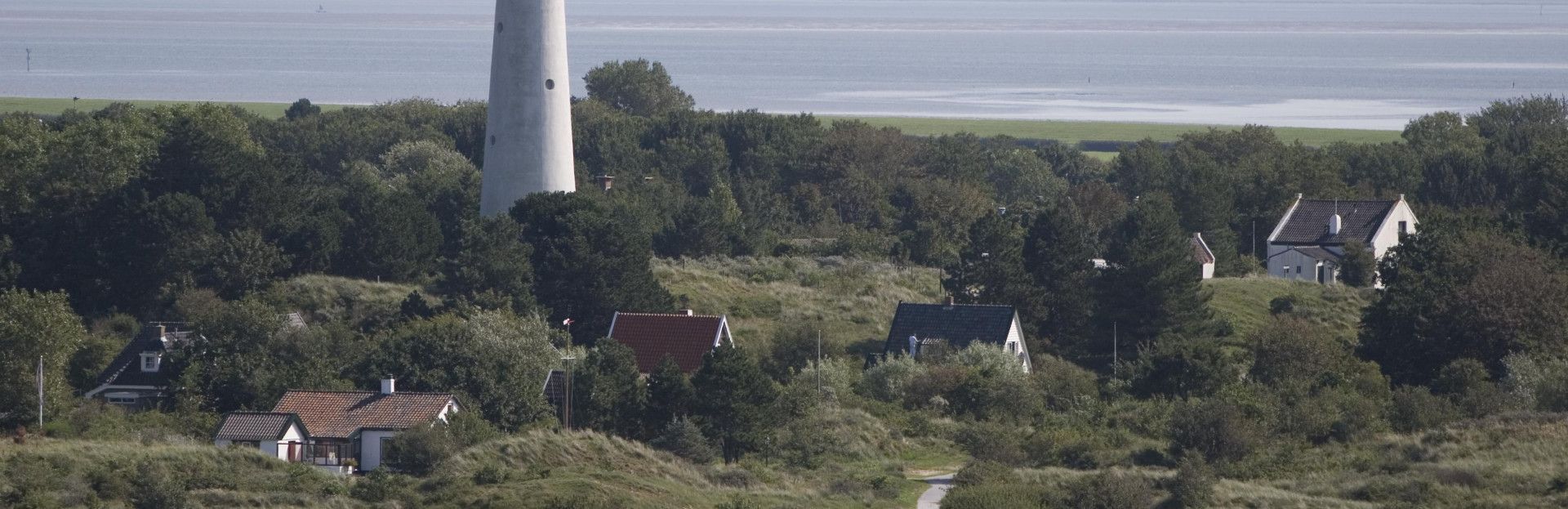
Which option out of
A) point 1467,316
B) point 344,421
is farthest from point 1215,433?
point 344,421

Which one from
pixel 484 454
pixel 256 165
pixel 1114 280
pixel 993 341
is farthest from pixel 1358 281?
pixel 484 454

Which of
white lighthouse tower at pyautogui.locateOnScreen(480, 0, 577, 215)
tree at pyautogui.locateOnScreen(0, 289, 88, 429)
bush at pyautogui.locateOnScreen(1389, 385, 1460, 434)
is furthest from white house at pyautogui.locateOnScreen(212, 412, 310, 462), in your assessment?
bush at pyautogui.locateOnScreen(1389, 385, 1460, 434)

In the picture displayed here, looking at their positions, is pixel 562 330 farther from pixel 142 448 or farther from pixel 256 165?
pixel 142 448

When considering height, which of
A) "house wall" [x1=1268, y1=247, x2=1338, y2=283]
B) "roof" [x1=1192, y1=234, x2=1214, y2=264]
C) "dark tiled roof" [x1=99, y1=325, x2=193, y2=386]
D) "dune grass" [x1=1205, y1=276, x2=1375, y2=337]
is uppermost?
"roof" [x1=1192, y1=234, x2=1214, y2=264]

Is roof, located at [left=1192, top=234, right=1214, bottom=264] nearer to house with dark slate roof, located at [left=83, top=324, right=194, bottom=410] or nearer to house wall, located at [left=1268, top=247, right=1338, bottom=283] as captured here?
house wall, located at [left=1268, top=247, right=1338, bottom=283]

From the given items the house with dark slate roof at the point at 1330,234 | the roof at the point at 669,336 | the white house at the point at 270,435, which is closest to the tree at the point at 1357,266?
the house with dark slate roof at the point at 1330,234

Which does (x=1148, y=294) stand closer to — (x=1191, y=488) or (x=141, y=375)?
(x=1191, y=488)
